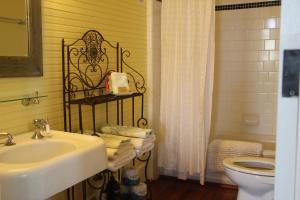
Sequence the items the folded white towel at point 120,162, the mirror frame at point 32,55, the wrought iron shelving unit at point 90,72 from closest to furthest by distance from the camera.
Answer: the mirror frame at point 32,55 < the folded white towel at point 120,162 < the wrought iron shelving unit at point 90,72

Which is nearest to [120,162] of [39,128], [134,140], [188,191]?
[134,140]

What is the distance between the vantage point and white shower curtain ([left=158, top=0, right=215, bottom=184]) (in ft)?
8.66

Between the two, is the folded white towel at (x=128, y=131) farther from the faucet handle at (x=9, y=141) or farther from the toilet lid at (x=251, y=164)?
the faucet handle at (x=9, y=141)

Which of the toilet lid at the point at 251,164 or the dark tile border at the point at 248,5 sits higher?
the dark tile border at the point at 248,5

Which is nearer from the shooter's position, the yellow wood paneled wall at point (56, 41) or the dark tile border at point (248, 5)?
the yellow wood paneled wall at point (56, 41)

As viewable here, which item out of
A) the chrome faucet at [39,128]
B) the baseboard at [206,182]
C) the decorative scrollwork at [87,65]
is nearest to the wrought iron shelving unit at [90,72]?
the decorative scrollwork at [87,65]

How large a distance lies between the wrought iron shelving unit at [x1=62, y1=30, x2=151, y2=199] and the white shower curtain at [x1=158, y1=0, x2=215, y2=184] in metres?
0.47

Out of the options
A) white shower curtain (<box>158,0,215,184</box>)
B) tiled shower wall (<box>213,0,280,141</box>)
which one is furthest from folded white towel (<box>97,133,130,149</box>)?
tiled shower wall (<box>213,0,280,141</box>)

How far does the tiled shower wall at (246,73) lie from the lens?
3227mm

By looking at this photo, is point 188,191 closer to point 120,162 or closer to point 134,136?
point 134,136

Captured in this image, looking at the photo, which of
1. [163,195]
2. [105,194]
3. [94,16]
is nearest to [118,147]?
[105,194]

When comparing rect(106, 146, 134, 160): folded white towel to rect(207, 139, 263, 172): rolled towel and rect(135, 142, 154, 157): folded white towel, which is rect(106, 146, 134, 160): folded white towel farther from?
rect(207, 139, 263, 172): rolled towel

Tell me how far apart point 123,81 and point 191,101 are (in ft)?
2.49

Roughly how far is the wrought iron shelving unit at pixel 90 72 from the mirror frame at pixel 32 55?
0.70 feet
